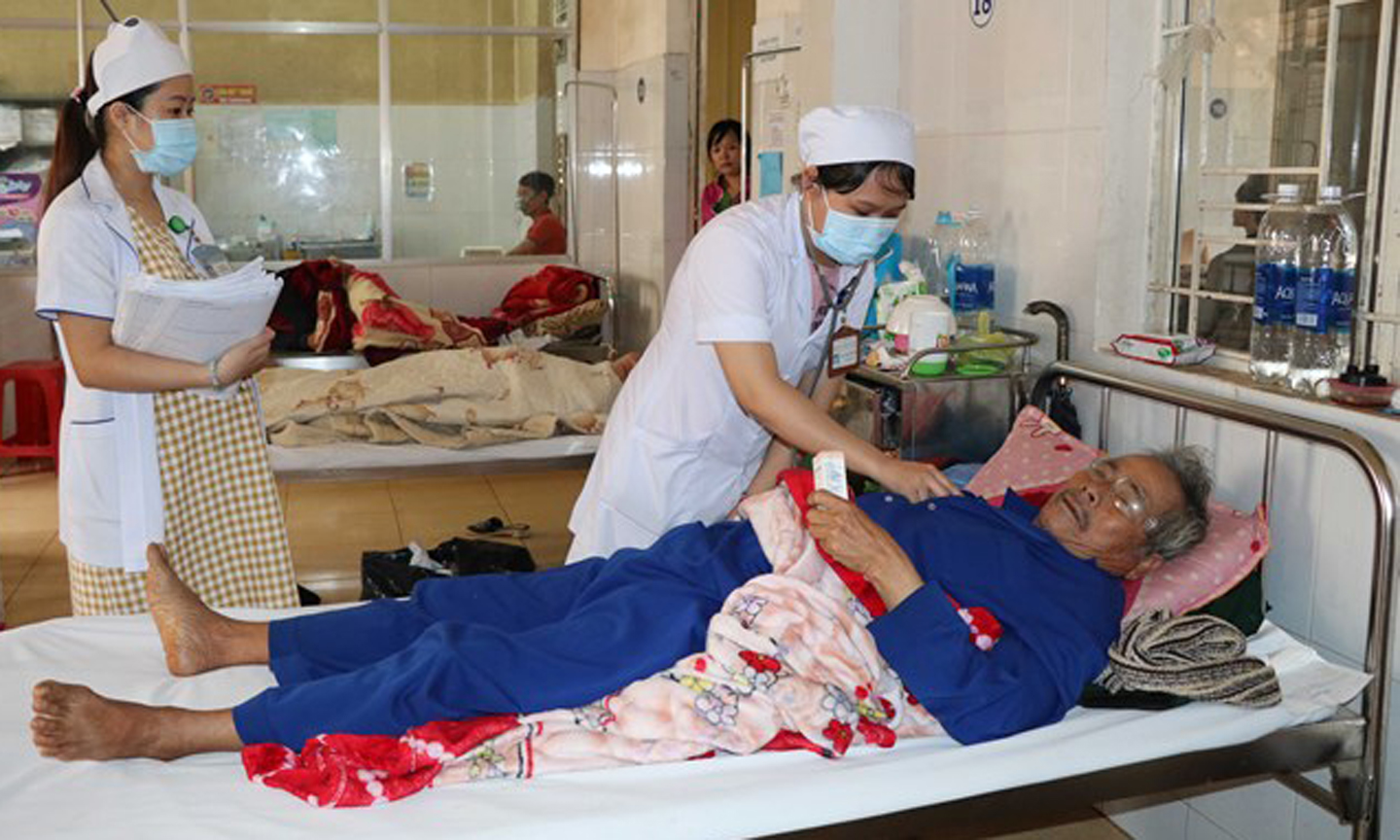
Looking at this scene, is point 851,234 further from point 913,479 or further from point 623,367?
point 623,367

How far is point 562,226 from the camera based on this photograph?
816 cm

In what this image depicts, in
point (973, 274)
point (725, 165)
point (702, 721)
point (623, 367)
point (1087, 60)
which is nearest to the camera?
point (702, 721)

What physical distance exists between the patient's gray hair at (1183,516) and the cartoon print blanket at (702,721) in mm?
480

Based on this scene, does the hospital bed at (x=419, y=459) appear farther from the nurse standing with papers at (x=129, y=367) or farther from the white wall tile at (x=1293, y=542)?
the white wall tile at (x=1293, y=542)

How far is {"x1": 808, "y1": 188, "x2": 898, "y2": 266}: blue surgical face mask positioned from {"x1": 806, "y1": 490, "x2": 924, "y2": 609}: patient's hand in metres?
0.56

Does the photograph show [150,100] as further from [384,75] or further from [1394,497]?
[384,75]

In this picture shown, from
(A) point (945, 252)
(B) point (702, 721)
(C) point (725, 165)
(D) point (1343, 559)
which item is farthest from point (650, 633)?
(C) point (725, 165)

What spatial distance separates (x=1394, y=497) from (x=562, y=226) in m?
6.36

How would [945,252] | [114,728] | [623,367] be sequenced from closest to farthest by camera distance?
[114,728]
[945,252]
[623,367]

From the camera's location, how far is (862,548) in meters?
2.19

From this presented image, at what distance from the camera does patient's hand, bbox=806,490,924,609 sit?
2.17 m

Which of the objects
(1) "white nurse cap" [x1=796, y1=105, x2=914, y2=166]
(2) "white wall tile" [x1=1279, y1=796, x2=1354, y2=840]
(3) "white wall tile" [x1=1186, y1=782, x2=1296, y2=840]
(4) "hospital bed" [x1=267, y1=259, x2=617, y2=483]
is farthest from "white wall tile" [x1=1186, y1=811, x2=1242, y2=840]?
(4) "hospital bed" [x1=267, y1=259, x2=617, y2=483]

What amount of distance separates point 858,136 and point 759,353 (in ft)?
1.40

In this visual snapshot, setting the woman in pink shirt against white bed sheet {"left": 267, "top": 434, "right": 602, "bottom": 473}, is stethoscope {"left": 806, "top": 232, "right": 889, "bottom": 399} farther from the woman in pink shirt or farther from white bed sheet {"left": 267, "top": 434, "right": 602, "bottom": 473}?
the woman in pink shirt
